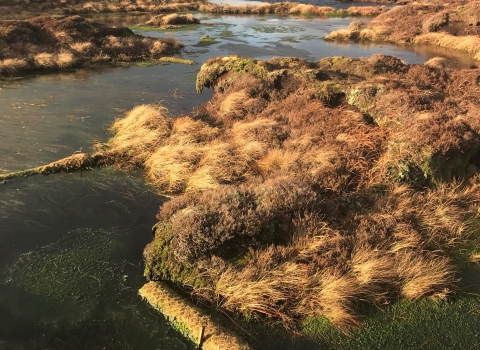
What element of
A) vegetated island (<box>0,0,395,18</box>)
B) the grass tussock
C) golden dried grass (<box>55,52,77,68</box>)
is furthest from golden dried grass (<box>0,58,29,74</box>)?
vegetated island (<box>0,0,395,18</box>)

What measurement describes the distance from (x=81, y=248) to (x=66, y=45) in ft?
71.6

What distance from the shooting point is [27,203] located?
998 cm

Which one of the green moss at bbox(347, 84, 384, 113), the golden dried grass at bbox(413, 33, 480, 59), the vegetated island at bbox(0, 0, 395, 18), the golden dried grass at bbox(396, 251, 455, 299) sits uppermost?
the vegetated island at bbox(0, 0, 395, 18)

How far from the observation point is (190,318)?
647 cm

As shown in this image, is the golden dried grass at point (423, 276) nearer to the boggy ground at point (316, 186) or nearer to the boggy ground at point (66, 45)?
the boggy ground at point (316, 186)

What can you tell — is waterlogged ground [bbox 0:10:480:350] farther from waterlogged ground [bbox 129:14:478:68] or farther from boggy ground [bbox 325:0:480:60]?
boggy ground [bbox 325:0:480:60]

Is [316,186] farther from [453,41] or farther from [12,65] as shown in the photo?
[453,41]

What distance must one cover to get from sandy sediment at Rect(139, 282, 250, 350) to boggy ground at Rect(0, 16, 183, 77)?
757 inches

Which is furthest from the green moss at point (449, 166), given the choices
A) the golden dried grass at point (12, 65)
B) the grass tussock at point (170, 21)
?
the grass tussock at point (170, 21)

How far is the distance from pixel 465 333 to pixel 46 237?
8.63m

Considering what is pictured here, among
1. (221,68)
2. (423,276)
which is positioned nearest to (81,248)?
(423,276)

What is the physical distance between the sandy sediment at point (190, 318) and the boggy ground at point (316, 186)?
36 cm

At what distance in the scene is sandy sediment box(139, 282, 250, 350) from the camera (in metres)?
6.07

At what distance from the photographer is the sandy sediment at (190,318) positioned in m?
6.07
